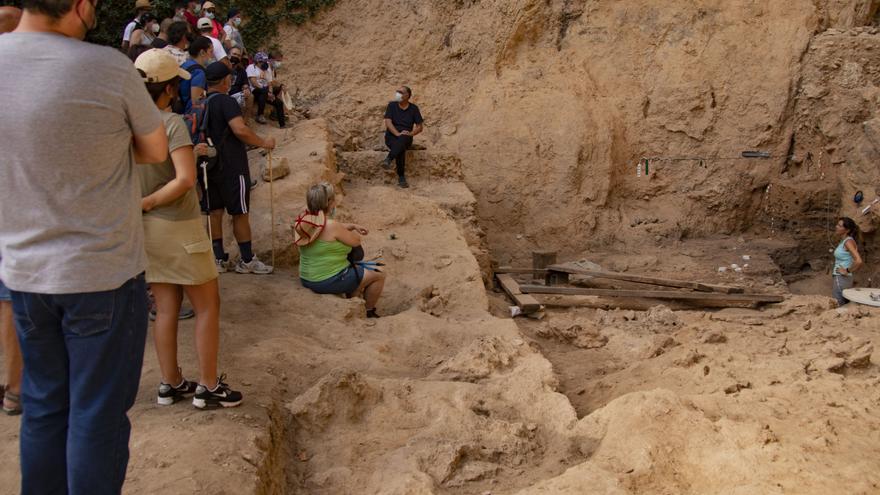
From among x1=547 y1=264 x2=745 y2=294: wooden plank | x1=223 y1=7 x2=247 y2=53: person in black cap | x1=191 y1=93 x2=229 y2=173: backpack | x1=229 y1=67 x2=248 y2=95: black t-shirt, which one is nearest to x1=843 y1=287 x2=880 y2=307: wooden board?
x1=547 y1=264 x2=745 y2=294: wooden plank

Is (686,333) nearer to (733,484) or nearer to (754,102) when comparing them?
(733,484)

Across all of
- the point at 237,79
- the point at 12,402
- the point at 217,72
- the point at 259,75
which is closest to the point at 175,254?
the point at 12,402

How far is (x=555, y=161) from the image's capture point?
39.2ft

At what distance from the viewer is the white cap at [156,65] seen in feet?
11.4

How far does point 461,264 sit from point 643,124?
19.4 ft

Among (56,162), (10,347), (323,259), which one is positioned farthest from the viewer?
(323,259)

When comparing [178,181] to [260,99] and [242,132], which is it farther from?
[260,99]

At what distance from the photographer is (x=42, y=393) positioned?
240 cm

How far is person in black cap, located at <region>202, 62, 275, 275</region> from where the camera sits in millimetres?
5750

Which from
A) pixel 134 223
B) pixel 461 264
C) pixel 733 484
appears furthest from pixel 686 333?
pixel 134 223

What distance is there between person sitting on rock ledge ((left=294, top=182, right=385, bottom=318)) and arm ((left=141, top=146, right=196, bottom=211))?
8.06 ft

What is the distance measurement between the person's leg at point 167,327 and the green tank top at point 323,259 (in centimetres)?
241

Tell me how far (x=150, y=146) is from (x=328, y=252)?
3.71 m

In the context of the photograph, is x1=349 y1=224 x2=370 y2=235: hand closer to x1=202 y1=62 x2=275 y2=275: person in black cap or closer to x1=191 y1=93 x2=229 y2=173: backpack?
x1=202 y1=62 x2=275 y2=275: person in black cap
